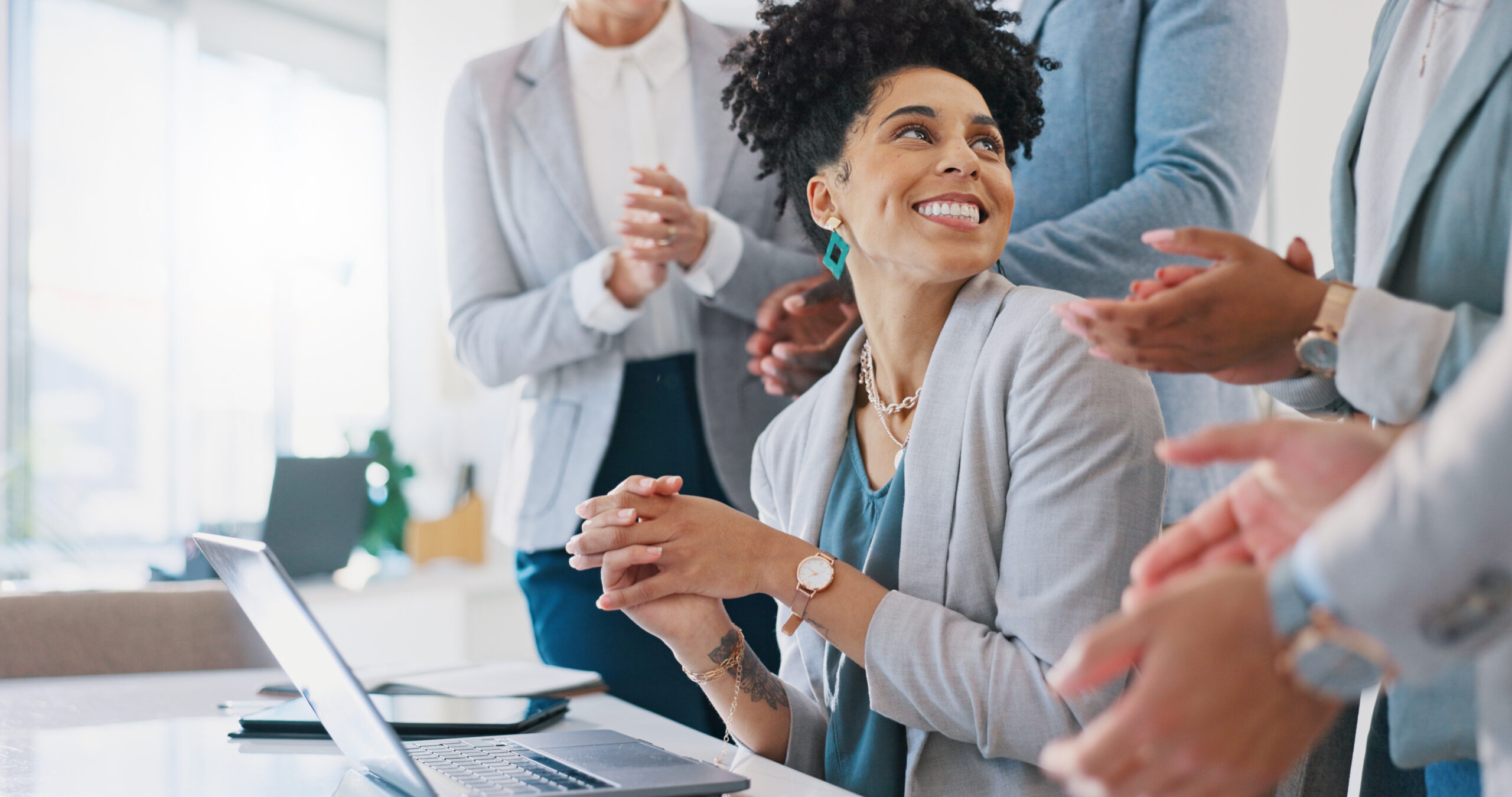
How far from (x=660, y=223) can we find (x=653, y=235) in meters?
0.03

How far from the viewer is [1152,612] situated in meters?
0.53

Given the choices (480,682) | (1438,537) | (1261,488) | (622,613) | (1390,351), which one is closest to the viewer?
(1438,537)

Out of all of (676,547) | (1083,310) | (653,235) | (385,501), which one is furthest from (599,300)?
(385,501)

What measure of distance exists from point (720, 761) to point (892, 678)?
19 centimetres

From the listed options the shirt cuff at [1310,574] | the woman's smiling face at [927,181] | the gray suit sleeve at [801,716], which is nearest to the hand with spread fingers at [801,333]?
the woman's smiling face at [927,181]

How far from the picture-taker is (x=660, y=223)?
179 cm

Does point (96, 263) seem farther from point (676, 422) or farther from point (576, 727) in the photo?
point (576, 727)

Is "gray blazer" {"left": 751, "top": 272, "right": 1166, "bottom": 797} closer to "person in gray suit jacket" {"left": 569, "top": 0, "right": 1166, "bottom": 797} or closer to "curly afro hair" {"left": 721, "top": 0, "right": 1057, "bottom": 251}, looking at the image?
"person in gray suit jacket" {"left": 569, "top": 0, "right": 1166, "bottom": 797}

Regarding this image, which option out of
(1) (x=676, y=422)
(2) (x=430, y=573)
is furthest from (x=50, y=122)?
(1) (x=676, y=422)

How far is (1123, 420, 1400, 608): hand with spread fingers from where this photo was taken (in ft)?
1.92

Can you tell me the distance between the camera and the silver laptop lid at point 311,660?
2.78 feet

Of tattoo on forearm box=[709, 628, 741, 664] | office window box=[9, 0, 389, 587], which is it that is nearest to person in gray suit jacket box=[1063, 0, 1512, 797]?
tattoo on forearm box=[709, 628, 741, 664]

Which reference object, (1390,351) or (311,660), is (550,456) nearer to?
(311,660)

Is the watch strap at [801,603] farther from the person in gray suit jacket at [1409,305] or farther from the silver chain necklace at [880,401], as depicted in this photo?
the person in gray suit jacket at [1409,305]
